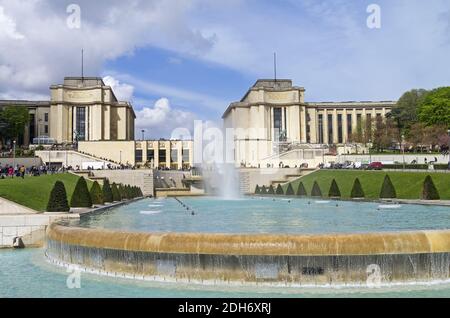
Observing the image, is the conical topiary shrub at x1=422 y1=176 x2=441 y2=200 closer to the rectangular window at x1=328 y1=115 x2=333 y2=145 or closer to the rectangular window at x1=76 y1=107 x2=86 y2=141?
the rectangular window at x1=76 y1=107 x2=86 y2=141

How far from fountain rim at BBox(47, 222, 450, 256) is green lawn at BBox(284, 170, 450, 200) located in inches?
905

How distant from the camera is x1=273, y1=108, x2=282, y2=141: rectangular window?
12362 centimetres

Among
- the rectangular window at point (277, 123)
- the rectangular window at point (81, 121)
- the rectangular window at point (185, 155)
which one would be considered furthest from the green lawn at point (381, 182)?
the rectangular window at point (81, 121)

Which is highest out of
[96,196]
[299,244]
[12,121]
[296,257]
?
[12,121]

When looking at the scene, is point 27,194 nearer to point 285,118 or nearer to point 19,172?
point 19,172

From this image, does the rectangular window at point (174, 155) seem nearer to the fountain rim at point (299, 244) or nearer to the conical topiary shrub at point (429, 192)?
the conical topiary shrub at point (429, 192)

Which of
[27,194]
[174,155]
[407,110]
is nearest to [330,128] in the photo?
[407,110]

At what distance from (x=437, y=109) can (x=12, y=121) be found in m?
81.4

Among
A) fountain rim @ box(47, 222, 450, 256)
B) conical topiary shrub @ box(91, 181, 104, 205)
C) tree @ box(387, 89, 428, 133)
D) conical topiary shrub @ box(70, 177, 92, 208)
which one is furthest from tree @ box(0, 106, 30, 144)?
fountain rim @ box(47, 222, 450, 256)

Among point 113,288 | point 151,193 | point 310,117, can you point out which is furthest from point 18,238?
point 310,117

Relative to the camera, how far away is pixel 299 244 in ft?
34.3

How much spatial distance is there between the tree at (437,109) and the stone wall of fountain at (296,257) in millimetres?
80086

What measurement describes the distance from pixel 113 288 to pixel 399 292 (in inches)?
231

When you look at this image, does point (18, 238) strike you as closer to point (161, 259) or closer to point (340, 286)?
point (161, 259)
